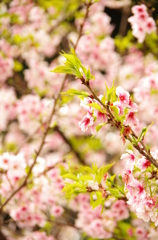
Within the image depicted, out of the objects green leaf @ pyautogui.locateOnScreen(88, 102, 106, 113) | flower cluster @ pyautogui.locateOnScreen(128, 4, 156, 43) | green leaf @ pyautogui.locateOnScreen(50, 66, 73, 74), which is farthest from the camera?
flower cluster @ pyautogui.locateOnScreen(128, 4, 156, 43)

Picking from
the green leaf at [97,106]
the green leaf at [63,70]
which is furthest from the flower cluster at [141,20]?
the green leaf at [97,106]

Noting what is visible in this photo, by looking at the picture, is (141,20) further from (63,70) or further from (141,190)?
(141,190)

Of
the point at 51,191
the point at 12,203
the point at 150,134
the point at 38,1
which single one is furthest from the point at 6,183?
the point at 38,1

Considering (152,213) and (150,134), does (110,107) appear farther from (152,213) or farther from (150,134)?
(150,134)

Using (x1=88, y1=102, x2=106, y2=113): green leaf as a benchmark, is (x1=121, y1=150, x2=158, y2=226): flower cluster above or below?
below

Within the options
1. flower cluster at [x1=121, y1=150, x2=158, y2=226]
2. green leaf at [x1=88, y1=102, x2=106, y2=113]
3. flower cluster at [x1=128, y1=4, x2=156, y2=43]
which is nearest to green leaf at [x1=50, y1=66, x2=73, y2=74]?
green leaf at [x1=88, y1=102, x2=106, y2=113]

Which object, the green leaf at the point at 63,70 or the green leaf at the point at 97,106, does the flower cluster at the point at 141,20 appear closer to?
the green leaf at the point at 63,70

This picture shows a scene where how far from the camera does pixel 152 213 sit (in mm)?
1683

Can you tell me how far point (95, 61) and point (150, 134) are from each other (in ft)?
6.34

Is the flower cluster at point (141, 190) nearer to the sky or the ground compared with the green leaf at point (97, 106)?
nearer to the ground

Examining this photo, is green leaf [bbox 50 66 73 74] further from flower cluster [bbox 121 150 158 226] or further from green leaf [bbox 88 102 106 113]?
flower cluster [bbox 121 150 158 226]

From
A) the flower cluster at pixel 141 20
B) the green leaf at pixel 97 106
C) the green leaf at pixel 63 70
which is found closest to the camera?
the green leaf at pixel 97 106

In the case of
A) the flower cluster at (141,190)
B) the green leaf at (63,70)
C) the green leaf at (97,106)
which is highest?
the green leaf at (63,70)

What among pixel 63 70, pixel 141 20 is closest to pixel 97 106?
pixel 63 70
